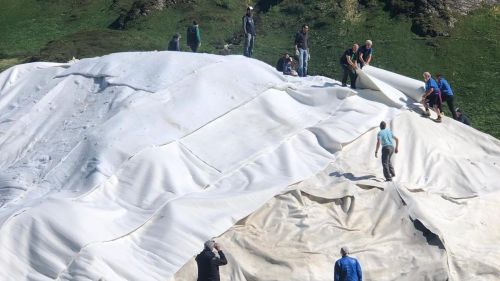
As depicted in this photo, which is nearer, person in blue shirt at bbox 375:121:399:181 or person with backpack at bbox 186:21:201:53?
person in blue shirt at bbox 375:121:399:181

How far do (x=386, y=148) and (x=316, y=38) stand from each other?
41.8 ft

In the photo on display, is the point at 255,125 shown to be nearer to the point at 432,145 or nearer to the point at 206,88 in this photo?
the point at 206,88

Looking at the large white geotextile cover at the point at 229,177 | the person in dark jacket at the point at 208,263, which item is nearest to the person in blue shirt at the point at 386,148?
the large white geotextile cover at the point at 229,177

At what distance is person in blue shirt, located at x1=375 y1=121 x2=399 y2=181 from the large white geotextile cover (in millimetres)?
357

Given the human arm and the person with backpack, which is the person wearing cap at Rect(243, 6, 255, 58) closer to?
the person with backpack

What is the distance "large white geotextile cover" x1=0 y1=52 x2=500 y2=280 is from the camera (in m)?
16.8

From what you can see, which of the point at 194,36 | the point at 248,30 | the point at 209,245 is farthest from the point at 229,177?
the point at 194,36

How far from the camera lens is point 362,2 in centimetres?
3269

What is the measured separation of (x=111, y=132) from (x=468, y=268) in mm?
7589

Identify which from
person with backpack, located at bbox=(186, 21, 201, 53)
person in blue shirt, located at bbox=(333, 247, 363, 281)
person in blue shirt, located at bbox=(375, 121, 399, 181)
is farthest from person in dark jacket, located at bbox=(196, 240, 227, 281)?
person with backpack, located at bbox=(186, 21, 201, 53)

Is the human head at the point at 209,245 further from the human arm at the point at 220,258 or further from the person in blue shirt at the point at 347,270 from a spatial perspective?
the person in blue shirt at the point at 347,270

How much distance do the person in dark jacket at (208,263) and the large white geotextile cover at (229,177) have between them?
0.95m

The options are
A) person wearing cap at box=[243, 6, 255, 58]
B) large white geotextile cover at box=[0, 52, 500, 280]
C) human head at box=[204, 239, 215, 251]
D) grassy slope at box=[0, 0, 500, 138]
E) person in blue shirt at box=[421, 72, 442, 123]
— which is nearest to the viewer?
human head at box=[204, 239, 215, 251]

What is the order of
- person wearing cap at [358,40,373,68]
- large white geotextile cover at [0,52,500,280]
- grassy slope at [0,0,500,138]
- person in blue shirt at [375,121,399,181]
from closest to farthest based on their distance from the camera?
large white geotextile cover at [0,52,500,280] → person in blue shirt at [375,121,399,181] → person wearing cap at [358,40,373,68] → grassy slope at [0,0,500,138]
